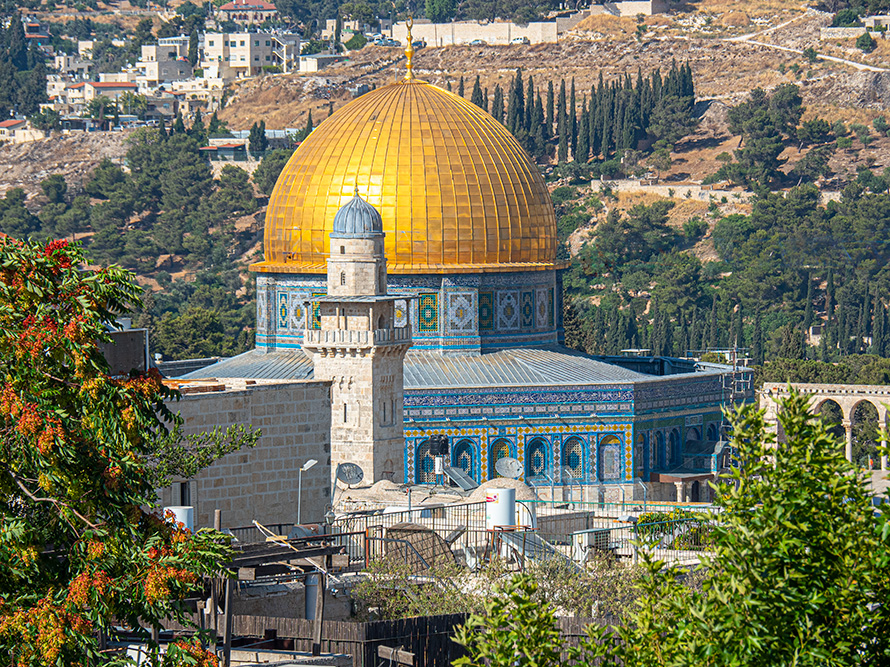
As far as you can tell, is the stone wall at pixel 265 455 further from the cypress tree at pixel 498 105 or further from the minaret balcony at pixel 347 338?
the cypress tree at pixel 498 105

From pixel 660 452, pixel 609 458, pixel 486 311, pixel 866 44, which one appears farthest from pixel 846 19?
pixel 609 458

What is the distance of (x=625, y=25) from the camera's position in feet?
434

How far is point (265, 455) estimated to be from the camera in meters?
27.0

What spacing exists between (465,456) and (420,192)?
5.71 m

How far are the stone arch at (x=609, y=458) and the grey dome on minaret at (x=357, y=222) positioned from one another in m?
6.42

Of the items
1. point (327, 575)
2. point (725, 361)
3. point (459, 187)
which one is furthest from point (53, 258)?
point (725, 361)

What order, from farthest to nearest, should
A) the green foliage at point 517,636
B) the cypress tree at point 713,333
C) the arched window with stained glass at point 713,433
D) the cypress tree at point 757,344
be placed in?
the cypress tree at point 713,333
the cypress tree at point 757,344
the arched window with stained glass at point 713,433
the green foliage at point 517,636

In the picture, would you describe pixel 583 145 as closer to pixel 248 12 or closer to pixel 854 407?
pixel 854 407

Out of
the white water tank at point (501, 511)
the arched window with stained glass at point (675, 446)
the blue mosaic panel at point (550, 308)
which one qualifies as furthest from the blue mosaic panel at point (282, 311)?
the white water tank at point (501, 511)

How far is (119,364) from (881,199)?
76.0 m

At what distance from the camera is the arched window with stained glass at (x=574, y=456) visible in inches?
1532

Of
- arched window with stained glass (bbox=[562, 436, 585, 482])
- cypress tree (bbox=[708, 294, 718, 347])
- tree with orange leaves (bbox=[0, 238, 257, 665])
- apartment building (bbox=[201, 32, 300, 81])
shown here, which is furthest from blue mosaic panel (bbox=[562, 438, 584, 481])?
apartment building (bbox=[201, 32, 300, 81])

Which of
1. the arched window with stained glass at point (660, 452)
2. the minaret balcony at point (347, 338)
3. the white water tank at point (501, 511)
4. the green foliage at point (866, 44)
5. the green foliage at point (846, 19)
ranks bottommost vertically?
the arched window with stained glass at point (660, 452)

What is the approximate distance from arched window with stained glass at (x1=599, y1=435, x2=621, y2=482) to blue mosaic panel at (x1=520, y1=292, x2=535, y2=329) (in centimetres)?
349
